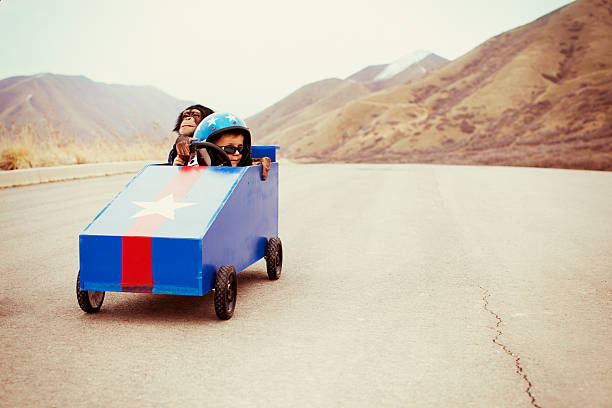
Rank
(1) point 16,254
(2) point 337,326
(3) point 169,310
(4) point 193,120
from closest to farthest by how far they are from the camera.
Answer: (2) point 337,326 → (3) point 169,310 → (4) point 193,120 → (1) point 16,254

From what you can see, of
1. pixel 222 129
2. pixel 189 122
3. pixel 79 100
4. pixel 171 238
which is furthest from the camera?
pixel 79 100

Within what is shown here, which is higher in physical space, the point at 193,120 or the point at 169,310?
the point at 193,120

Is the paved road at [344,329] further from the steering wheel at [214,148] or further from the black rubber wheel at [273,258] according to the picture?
the steering wheel at [214,148]

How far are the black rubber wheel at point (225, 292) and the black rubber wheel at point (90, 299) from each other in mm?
986

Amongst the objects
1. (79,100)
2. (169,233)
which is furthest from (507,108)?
(79,100)

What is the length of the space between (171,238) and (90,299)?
3.02ft

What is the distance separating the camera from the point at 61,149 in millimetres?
20297

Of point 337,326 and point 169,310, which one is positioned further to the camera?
point 169,310

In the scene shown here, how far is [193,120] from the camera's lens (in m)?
6.55

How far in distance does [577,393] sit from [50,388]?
2871mm

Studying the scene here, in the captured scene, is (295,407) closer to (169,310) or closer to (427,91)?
(169,310)

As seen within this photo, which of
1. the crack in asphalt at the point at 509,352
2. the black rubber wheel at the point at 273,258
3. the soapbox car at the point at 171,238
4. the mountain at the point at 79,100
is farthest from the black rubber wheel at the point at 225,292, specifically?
the mountain at the point at 79,100

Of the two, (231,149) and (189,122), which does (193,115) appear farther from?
(231,149)

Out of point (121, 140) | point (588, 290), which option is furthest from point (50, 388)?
point (121, 140)
